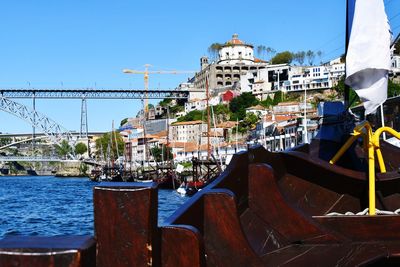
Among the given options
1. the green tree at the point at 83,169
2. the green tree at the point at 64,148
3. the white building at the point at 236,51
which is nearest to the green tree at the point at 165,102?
the white building at the point at 236,51

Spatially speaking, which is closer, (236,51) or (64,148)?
(64,148)

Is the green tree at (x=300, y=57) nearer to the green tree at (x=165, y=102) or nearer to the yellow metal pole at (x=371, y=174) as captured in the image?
the green tree at (x=165, y=102)

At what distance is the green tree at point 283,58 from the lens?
12375 centimetres

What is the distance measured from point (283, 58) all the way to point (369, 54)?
121796 mm

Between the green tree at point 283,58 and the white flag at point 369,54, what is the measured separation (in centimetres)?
12068

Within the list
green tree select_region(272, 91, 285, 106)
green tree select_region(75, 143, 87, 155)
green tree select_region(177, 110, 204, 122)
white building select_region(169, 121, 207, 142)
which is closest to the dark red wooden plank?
green tree select_region(272, 91, 285, 106)

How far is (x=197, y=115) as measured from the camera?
362 ft

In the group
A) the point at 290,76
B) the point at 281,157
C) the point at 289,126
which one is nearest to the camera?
the point at 281,157

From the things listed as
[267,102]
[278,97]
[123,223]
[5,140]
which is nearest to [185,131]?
[267,102]

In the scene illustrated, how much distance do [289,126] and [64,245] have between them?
55.4 metres

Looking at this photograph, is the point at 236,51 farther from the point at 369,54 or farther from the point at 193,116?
the point at 369,54

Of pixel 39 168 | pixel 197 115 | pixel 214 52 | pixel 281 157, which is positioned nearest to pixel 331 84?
pixel 197 115

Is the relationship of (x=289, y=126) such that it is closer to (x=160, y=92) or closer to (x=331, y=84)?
(x=331, y=84)

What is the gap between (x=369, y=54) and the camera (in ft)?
13.6
